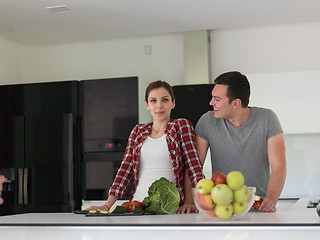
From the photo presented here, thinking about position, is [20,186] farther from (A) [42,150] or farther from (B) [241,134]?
(B) [241,134]

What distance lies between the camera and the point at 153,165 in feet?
8.21

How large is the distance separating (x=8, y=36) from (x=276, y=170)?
3.67 m

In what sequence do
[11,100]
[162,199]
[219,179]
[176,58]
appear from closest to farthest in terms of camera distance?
[219,179] < [162,199] < [11,100] < [176,58]

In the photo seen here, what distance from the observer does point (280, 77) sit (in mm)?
4363

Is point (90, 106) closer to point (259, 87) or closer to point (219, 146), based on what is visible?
point (259, 87)

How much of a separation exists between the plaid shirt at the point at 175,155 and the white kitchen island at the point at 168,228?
22.4 inches

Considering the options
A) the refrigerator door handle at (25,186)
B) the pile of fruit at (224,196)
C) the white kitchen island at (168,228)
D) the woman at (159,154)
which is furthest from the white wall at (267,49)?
the pile of fruit at (224,196)

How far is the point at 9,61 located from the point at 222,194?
13.7 ft

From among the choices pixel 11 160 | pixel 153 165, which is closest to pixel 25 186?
pixel 11 160

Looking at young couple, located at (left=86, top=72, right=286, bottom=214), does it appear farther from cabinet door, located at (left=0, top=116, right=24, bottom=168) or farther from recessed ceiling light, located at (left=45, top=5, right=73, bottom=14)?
cabinet door, located at (left=0, top=116, right=24, bottom=168)

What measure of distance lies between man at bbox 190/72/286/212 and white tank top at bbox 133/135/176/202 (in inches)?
9.1

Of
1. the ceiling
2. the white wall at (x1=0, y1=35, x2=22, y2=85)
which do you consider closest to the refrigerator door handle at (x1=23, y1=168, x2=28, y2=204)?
the white wall at (x1=0, y1=35, x2=22, y2=85)

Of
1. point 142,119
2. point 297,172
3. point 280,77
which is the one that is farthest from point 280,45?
point 142,119

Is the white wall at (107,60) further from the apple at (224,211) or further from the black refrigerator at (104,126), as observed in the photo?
the apple at (224,211)
